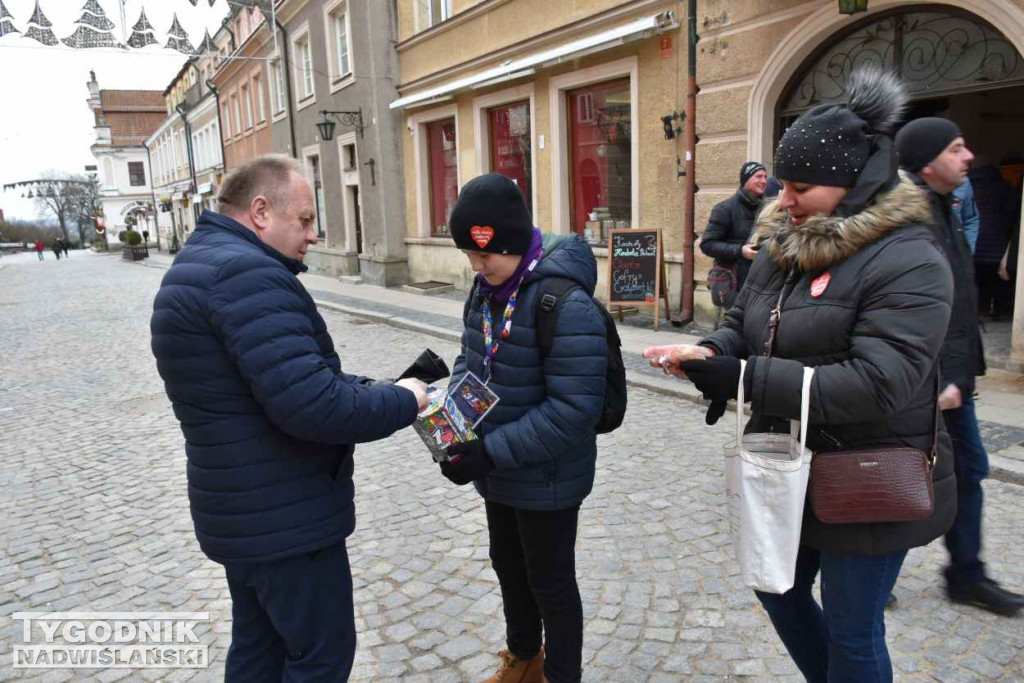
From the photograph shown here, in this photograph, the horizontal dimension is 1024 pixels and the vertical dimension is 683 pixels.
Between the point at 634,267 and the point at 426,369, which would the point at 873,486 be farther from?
the point at 634,267

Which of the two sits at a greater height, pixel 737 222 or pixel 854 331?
pixel 737 222

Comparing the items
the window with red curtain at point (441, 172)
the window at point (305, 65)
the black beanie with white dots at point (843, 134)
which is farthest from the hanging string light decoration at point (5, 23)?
the black beanie with white dots at point (843, 134)

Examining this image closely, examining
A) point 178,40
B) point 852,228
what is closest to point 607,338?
point 852,228

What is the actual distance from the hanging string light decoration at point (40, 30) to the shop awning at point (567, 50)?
6945mm

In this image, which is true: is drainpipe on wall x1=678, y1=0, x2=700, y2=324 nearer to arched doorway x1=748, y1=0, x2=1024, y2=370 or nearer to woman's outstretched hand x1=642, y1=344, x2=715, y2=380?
arched doorway x1=748, y1=0, x2=1024, y2=370

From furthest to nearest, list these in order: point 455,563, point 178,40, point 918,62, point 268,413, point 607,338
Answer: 1. point 178,40
2. point 918,62
3. point 455,563
4. point 607,338
5. point 268,413

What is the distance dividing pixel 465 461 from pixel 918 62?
7.14 meters

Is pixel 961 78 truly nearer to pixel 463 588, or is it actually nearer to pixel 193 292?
pixel 463 588

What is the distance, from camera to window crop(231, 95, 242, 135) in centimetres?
2952

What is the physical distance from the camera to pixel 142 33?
48.4 ft

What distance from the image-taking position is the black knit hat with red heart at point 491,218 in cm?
222

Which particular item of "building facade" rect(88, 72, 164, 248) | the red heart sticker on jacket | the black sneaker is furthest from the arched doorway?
"building facade" rect(88, 72, 164, 248)

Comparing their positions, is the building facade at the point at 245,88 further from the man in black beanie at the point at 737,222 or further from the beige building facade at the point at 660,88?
the man in black beanie at the point at 737,222

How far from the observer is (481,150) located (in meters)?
14.1
